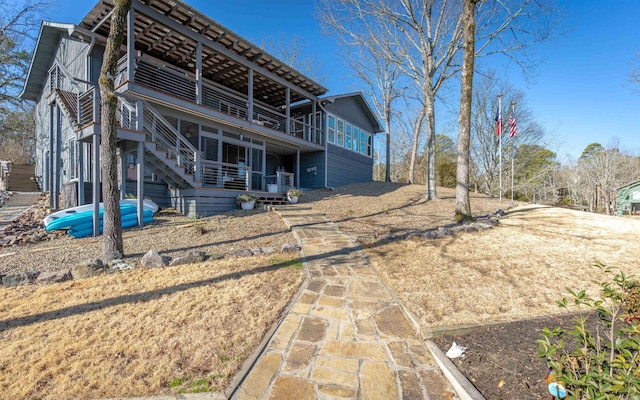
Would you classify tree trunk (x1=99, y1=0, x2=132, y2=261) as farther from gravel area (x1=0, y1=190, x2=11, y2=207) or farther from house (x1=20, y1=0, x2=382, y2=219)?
gravel area (x1=0, y1=190, x2=11, y2=207)

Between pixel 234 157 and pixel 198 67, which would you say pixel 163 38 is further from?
pixel 234 157

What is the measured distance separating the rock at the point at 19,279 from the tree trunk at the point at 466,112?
870cm

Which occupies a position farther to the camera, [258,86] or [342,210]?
[258,86]

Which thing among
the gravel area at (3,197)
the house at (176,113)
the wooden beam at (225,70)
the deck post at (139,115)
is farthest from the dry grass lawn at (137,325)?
the wooden beam at (225,70)

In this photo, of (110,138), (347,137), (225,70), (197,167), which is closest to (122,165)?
(197,167)

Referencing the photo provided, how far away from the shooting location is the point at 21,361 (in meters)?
2.39

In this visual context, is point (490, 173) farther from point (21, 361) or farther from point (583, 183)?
point (21, 361)

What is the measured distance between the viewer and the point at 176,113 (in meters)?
9.86

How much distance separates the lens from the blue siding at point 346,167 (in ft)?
53.2

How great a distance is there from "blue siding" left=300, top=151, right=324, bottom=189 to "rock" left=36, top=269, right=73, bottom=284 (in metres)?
12.4

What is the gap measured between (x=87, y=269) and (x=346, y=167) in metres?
14.6

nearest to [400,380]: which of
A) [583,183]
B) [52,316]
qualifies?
[52,316]

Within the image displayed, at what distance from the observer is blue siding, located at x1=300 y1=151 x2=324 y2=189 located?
1589cm

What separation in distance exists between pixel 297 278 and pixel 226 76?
474 inches
